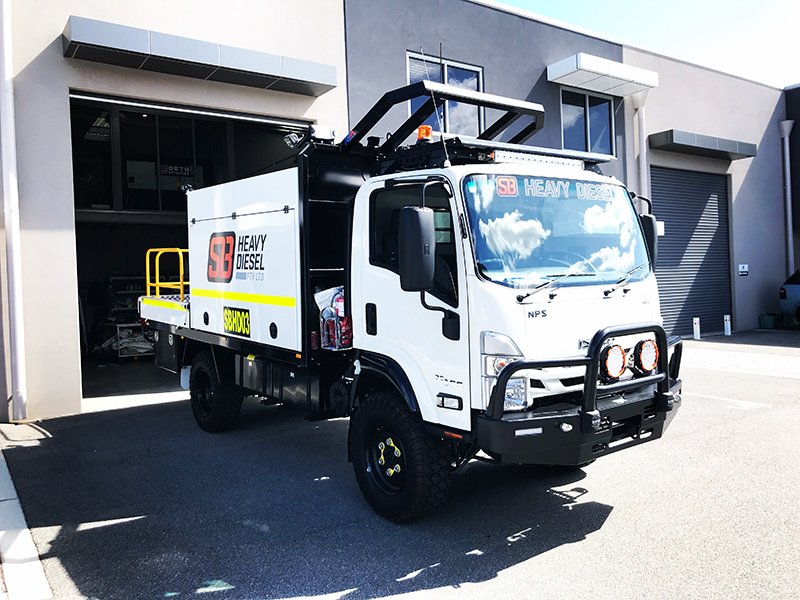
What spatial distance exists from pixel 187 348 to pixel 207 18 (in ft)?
15.4

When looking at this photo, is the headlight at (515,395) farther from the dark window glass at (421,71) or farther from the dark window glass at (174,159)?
the dark window glass at (174,159)

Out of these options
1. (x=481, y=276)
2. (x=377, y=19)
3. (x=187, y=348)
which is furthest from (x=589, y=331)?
(x=377, y=19)

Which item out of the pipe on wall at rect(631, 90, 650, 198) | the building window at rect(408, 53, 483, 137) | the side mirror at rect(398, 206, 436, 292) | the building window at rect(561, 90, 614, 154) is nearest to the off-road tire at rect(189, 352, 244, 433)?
the side mirror at rect(398, 206, 436, 292)

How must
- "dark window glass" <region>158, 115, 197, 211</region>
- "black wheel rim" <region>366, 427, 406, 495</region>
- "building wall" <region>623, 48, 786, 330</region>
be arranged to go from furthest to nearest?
"building wall" <region>623, 48, 786, 330</region>
"dark window glass" <region>158, 115, 197, 211</region>
"black wheel rim" <region>366, 427, 406, 495</region>

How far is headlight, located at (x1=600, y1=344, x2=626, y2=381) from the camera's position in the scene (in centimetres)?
405

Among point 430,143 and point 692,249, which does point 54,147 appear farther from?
point 692,249

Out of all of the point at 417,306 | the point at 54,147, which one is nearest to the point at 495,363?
the point at 417,306

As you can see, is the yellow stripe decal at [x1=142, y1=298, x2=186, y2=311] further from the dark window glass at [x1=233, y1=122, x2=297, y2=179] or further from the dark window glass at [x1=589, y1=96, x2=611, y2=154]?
the dark window glass at [x1=589, y1=96, x2=611, y2=154]

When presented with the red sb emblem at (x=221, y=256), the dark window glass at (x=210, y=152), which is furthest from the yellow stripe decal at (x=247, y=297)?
the dark window glass at (x=210, y=152)

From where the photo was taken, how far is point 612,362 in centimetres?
408

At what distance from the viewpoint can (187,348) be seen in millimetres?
7582

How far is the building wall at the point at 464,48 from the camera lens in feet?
34.7

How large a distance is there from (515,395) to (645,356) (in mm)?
1039

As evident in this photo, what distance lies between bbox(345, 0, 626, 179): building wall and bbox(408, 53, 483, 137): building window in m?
0.14
